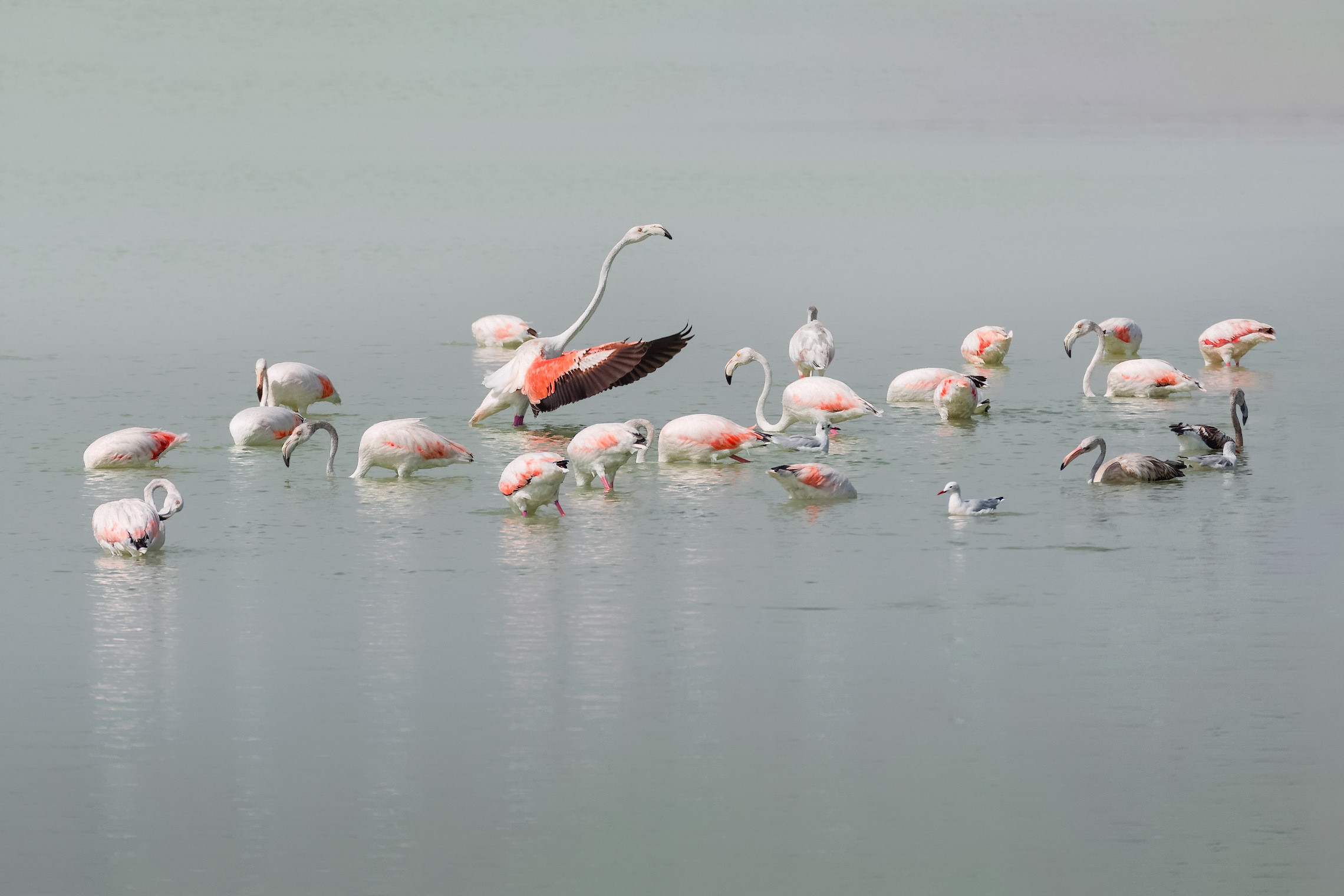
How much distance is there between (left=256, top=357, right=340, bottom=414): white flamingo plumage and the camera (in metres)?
14.5

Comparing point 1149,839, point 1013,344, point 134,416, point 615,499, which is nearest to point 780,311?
Result: point 1013,344

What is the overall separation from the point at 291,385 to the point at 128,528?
15.7ft

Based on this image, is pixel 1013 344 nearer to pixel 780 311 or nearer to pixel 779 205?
pixel 780 311

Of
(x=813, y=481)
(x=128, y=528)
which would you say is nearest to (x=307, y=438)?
(x=128, y=528)

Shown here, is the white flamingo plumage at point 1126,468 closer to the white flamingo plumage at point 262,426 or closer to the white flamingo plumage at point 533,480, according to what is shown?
the white flamingo plumage at point 533,480

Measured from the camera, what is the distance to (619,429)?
11.7 meters

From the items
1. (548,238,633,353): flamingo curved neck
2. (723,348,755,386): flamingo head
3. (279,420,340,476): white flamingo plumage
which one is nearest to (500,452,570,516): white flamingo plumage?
(279,420,340,476): white flamingo plumage

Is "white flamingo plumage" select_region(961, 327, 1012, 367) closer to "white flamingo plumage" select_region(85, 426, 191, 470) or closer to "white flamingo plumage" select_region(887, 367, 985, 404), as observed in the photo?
"white flamingo plumage" select_region(887, 367, 985, 404)

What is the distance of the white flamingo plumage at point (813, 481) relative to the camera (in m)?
11.3

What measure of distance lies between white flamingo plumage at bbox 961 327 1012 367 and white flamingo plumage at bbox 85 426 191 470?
7899 mm

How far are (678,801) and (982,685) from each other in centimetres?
172

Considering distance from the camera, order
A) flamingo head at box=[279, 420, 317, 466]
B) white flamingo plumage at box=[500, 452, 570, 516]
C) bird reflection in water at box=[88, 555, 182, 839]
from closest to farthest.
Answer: bird reflection in water at box=[88, 555, 182, 839], white flamingo plumage at box=[500, 452, 570, 516], flamingo head at box=[279, 420, 317, 466]

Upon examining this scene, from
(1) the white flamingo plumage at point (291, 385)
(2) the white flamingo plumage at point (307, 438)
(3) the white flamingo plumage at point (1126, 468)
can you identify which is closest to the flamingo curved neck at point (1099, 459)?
(3) the white flamingo plumage at point (1126, 468)

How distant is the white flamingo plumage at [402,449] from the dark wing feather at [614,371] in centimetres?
193
